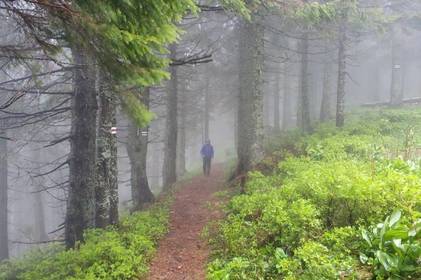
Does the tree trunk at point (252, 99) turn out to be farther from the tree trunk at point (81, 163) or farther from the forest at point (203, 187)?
the tree trunk at point (81, 163)

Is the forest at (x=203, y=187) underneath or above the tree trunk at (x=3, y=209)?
above

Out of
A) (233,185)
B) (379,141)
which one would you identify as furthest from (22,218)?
(379,141)

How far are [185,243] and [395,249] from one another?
17.8 ft

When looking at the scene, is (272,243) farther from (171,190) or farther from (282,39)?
(282,39)

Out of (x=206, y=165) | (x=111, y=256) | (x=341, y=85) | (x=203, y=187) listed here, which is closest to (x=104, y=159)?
(x=111, y=256)

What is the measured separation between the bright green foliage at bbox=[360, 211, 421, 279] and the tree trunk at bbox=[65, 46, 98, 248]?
28.5ft

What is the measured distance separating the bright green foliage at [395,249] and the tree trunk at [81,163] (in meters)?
8.67

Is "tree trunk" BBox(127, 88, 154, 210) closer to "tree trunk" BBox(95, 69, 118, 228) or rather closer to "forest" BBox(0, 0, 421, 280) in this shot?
"forest" BBox(0, 0, 421, 280)

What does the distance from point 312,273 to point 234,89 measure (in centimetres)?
2261

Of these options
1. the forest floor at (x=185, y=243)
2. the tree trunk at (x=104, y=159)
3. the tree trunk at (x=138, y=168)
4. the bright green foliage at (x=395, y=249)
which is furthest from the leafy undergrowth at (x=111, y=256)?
the bright green foliage at (x=395, y=249)

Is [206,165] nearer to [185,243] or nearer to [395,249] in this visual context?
[185,243]

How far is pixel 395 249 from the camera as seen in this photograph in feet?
15.0

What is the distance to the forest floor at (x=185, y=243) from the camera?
7.29 metres

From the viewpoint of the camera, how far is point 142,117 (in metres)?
6.40
